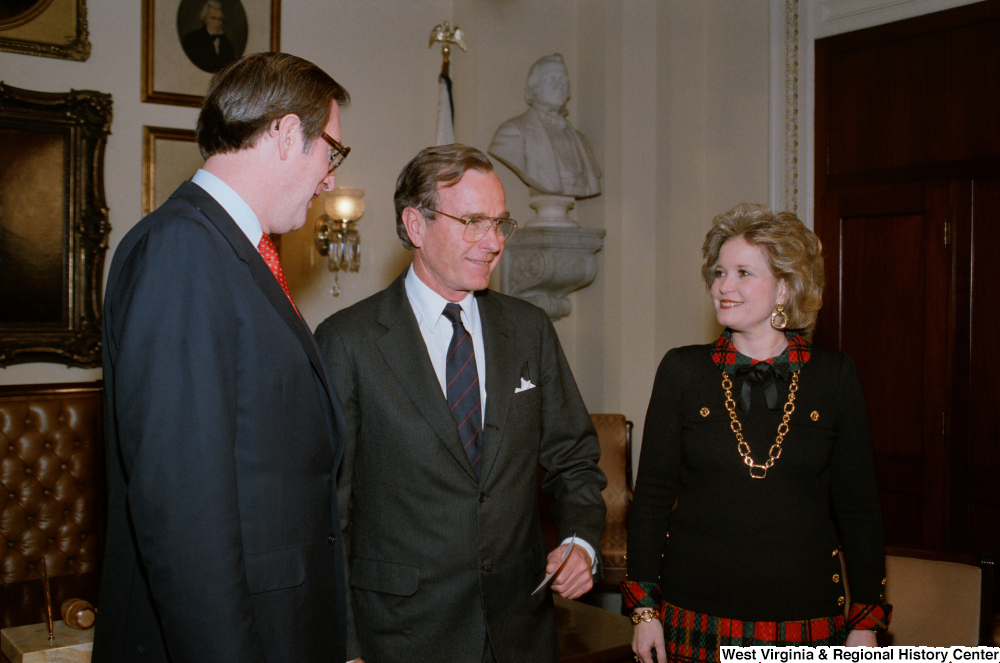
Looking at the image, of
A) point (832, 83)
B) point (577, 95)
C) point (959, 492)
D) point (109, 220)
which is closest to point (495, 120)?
point (577, 95)

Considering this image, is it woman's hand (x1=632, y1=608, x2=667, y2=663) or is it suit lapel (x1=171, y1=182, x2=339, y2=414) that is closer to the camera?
suit lapel (x1=171, y1=182, x2=339, y2=414)

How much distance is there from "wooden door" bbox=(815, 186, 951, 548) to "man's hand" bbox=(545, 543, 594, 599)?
9.31 feet

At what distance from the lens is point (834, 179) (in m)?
4.35

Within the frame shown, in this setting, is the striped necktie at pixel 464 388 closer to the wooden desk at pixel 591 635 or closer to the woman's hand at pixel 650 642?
the woman's hand at pixel 650 642

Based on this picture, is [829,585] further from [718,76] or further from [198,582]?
[718,76]

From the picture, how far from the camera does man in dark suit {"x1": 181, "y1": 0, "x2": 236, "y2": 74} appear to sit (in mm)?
4062

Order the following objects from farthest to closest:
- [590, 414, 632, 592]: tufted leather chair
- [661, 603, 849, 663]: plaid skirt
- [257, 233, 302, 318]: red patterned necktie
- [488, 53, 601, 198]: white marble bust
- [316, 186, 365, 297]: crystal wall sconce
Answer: [488, 53, 601, 198]: white marble bust → [590, 414, 632, 592]: tufted leather chair → [316, 186, 365, 297]: crystal wall sconce → [661, 603, 849, 663]: plaid skirt → [257, 233, 302, 318]: red patterned necktie

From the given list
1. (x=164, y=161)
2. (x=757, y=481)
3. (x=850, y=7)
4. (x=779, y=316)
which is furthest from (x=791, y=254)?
(x=164, y=161)

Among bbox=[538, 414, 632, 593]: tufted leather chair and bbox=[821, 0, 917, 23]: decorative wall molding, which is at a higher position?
bbox=[821, 0, 917, 23]: decorative wall molding

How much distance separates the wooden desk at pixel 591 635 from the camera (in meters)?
2.47

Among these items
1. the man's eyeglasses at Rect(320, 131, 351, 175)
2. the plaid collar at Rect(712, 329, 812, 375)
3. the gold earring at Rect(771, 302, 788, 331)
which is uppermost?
the man's eyeglasses at Rect(320, 131, 351, 175)

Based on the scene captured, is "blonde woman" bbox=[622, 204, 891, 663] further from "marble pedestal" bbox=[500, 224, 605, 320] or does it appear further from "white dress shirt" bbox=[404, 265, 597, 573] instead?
"marble pedestal" bbox=[500, 224, 605, 320]

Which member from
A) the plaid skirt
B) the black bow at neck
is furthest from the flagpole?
the plaid skirt

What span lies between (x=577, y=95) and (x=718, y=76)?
0.85 m
